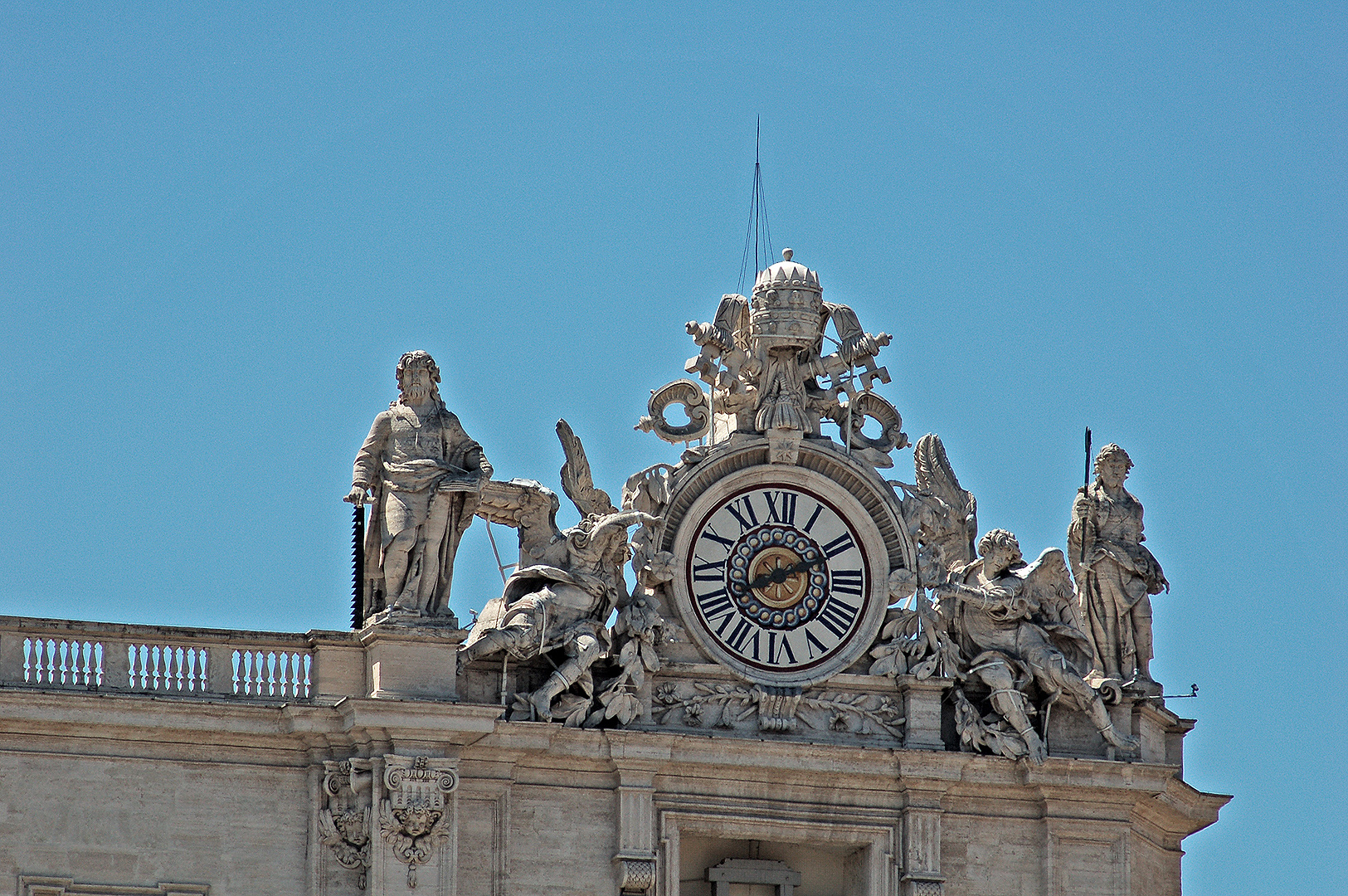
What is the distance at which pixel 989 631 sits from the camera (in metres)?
31.8

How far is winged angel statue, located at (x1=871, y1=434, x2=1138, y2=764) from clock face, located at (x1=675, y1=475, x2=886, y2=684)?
339 mm

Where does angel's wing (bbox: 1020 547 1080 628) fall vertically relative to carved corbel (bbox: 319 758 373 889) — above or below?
above

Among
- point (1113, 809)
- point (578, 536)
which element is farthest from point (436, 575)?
point (1113, 809)

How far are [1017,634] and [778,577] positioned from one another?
2.01 m

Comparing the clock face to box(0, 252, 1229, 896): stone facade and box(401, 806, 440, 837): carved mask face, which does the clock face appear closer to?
box(0, 252, 1229, 896): stone facade

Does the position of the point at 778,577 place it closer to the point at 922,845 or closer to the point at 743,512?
the point at 743,512

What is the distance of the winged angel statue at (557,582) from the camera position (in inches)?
1204

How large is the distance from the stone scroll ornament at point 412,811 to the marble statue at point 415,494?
123 centimetres

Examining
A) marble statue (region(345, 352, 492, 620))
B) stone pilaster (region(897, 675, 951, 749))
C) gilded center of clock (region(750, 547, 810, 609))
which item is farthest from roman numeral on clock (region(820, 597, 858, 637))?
marble statue (region(345, 352, 492, 620))

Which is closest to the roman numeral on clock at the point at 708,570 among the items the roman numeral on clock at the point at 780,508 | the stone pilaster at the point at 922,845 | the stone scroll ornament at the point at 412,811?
the roman numeral on clock at the point at 780,508

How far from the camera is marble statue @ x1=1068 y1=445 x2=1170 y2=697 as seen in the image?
3228 centimetres

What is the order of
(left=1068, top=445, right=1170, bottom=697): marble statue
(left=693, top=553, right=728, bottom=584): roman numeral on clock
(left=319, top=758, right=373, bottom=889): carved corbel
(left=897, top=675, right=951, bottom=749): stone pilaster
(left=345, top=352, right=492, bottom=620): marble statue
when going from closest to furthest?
(left=319, top=758, right=373, bottom=889): carved corbel
(left=345, top=352, right=492, bottom=620): marble statue
(left=897, top=675, right=951, bottom=749): stone pilaster
(left=693, top=553, right=728, bottom=584): roman numeral on clock
(left=1068, top=445, right=1170, bottom=697): marble statue

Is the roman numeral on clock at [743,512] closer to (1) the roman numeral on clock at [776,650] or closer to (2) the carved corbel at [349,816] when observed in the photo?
(1) the roman numeral on clock at [776,650]

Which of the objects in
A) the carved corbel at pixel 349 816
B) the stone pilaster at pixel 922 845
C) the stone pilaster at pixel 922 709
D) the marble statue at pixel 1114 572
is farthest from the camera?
the marble statue at pixel 1114 572
